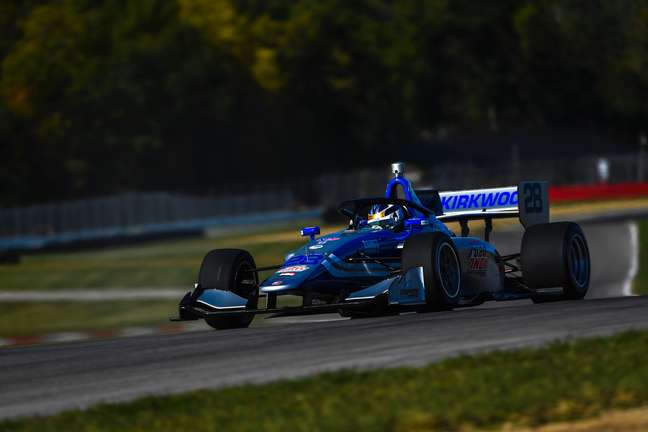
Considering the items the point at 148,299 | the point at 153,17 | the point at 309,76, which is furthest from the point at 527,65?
the point at 148,299

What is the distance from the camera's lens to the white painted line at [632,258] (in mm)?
24467

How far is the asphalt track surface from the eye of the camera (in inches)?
420

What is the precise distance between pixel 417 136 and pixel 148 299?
6418cm

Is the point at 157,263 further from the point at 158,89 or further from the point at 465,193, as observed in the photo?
the point at 158,89

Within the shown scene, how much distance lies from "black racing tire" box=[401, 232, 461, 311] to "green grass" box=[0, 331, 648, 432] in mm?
3887

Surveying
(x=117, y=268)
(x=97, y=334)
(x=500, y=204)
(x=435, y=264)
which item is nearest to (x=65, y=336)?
(x=97, y=334)

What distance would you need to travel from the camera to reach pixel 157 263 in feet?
125

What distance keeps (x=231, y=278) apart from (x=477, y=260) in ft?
9.22

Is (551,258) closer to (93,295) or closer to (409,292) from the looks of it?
(409,292)

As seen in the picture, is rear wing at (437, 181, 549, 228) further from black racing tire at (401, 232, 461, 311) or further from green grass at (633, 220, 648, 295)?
green grass at (633, 220, 648, 295)

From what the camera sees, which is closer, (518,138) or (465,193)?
(465,193)

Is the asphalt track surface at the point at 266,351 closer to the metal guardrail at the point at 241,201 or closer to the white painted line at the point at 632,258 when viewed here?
the white painted line at the point at 632,258

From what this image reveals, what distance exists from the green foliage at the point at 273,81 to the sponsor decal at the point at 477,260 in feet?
157

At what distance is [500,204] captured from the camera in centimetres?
1767
